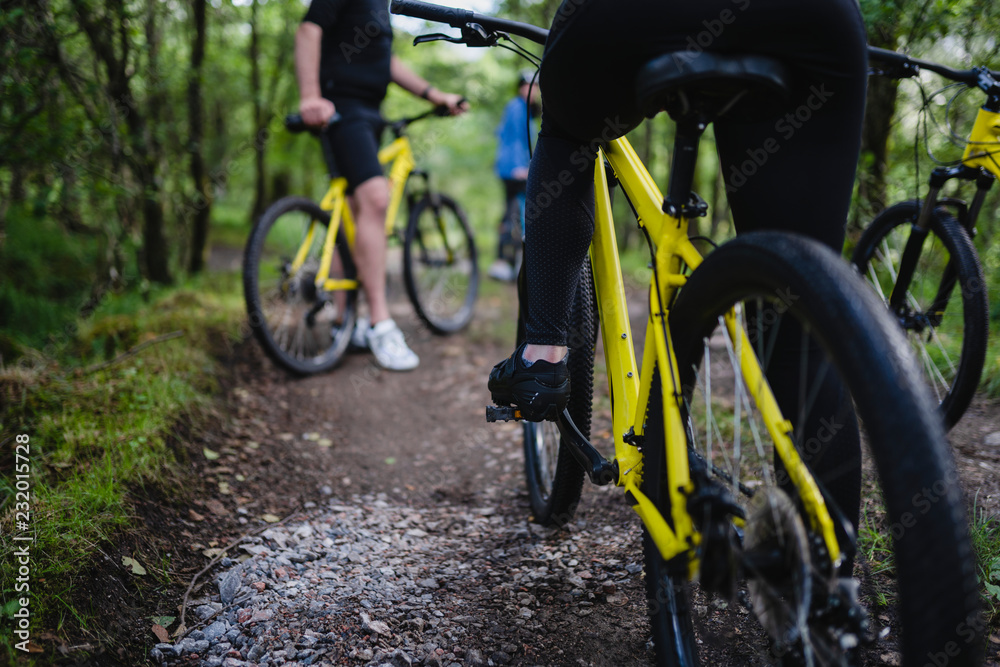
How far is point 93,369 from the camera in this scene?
278 centimetres

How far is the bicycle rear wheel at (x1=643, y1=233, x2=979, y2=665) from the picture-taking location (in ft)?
2.32

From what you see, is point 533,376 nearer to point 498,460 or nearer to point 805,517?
point 805,517

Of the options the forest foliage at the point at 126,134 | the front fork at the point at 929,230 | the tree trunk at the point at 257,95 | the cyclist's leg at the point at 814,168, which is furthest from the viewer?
the tree trunk at the point at 257,95

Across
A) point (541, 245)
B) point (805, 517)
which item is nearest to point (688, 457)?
point (805, 517)

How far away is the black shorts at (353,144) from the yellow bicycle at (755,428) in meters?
2.09

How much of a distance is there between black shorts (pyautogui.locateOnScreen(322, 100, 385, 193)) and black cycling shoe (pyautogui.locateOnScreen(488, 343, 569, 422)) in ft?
7.96

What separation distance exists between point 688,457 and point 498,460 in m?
1.75

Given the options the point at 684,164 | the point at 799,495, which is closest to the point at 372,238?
the point at 684,164

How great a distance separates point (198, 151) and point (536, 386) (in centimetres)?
499

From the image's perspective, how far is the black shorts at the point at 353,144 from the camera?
142 inches

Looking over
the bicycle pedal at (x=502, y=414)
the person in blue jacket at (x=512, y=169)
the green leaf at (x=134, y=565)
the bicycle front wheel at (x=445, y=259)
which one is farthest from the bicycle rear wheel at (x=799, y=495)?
the person in blue jacket at (x=512, y=169)

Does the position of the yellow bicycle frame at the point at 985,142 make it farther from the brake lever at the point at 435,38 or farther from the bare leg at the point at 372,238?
the bare leg at the point at 372,238

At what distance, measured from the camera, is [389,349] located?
153 inches

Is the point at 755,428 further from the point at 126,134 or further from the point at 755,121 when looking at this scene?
the point at 126,134
